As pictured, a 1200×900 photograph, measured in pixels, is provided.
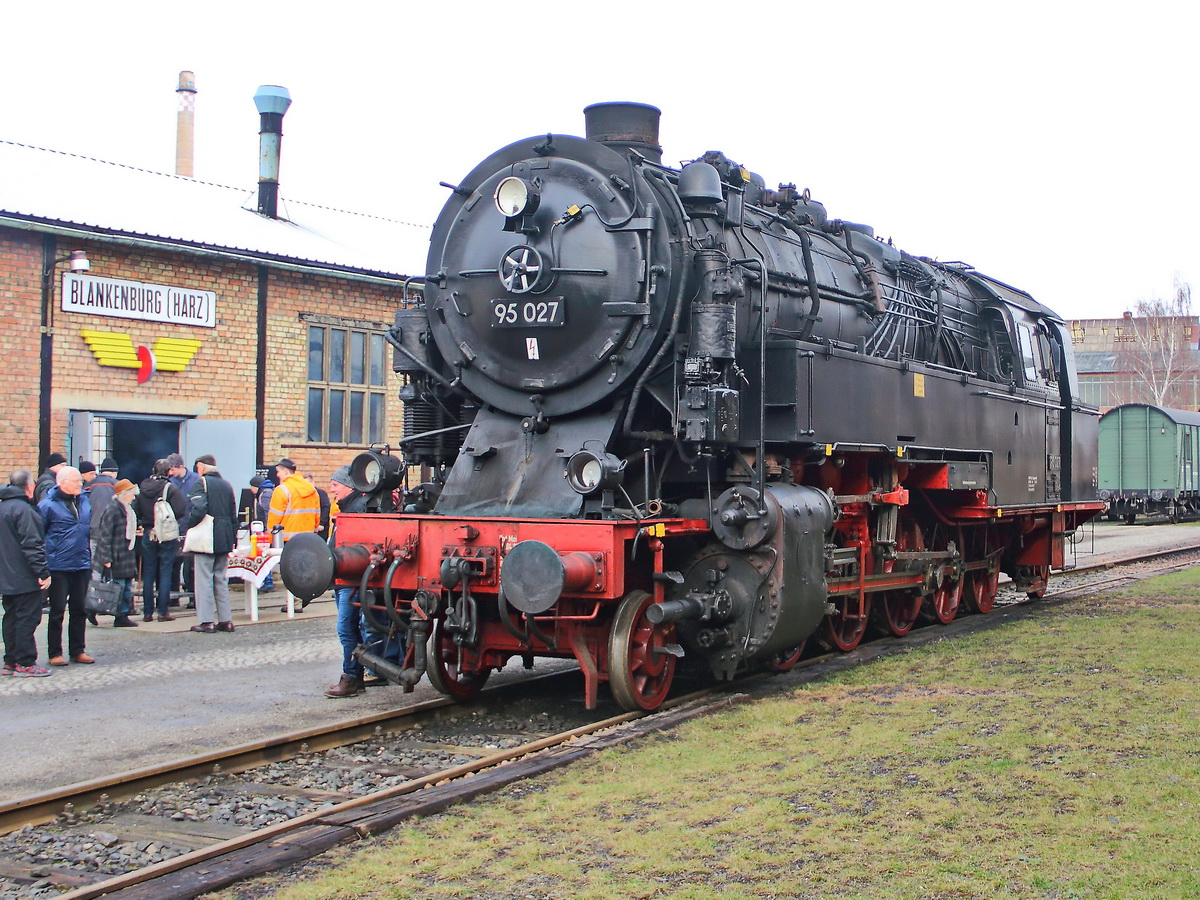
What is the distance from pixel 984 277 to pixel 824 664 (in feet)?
19.8

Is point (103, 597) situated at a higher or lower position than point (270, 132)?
lower

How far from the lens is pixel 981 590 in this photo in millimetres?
13070

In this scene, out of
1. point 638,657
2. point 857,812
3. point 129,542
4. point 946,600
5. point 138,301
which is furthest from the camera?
point 138,301

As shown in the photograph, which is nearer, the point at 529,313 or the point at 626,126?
the point at 529,313

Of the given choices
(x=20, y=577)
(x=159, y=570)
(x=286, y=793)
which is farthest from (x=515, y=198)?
(x=159, y=570)

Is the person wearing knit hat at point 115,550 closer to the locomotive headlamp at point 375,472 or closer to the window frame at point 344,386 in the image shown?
the locomotive headlamp at point 375,472

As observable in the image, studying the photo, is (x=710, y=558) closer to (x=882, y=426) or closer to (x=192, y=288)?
(x=882, y=426)

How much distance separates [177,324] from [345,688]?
861 centimetres

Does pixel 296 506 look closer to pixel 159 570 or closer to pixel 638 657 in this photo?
pixel 159 570

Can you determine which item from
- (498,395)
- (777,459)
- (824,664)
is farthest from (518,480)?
(824,664)

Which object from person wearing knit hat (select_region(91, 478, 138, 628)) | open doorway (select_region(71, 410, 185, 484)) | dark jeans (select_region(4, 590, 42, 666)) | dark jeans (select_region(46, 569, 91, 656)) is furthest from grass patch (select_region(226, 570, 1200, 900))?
open doorway (select_region(71, 410, 185, 484))

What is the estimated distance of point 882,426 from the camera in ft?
31.2

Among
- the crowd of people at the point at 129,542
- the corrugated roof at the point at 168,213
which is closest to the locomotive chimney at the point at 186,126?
the corrugated roof at the point at 168,213

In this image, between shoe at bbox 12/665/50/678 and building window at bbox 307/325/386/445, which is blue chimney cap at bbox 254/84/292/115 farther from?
shoe at bbox 12/665/50/678
